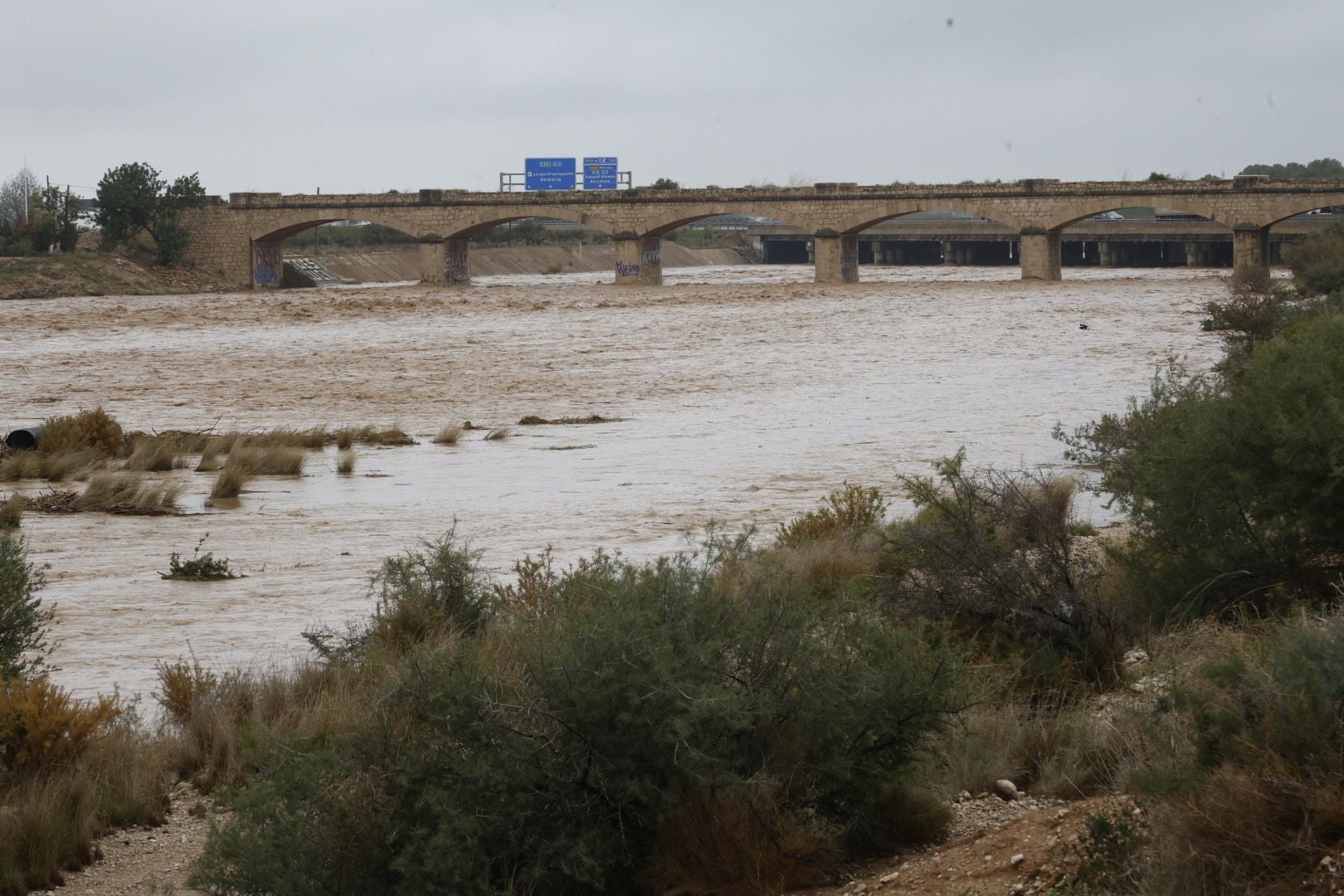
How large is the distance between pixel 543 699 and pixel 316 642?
363 centimetres

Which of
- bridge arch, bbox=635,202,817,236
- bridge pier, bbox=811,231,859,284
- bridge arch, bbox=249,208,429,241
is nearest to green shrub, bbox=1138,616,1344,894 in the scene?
bridge pier, bbox=811,231,859,284

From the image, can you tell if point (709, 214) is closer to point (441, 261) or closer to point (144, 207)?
point (441, 261)

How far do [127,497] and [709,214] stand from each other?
202 ft

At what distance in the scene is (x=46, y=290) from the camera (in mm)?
65938

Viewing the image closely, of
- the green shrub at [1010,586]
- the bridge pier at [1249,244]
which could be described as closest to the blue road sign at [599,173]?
the bridge pier at [1249,244]

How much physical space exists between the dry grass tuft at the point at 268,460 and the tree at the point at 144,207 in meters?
62.2

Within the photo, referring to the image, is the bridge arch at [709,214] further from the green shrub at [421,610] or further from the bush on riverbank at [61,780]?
the bush on riverbank at [61,780]

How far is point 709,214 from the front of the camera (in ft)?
252

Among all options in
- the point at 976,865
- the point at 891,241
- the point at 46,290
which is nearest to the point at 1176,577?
the point at 976,865

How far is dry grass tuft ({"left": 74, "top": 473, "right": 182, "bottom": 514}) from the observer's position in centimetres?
1665

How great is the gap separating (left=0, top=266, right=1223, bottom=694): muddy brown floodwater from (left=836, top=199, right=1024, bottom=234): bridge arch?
10.7m

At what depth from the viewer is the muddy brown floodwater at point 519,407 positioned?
13047 millimetres

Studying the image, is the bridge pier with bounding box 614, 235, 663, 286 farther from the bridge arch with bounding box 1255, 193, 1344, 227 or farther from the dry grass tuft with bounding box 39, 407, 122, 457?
the dry grass tuft with bounding box 39, 407, 122, 457

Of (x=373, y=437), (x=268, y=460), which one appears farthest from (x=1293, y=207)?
(x=268, y=460)
